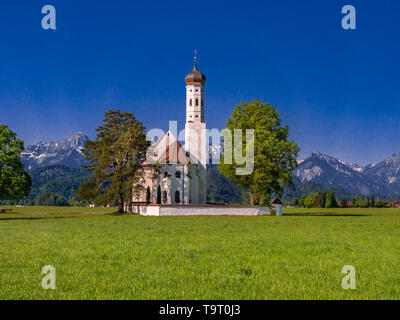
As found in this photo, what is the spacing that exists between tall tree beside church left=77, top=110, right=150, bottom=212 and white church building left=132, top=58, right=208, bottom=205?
4107 millimetres

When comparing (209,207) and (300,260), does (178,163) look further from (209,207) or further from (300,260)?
(300,260)

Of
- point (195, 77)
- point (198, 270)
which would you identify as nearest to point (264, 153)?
point (195, 77)

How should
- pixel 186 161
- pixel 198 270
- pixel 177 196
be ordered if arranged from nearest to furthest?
pixel 198 270 → pixel 177 196 → pixel 186 161

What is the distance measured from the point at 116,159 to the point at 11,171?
1654 cm

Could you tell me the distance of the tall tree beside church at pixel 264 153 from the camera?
53.2 metres

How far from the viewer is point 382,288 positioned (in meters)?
9.33

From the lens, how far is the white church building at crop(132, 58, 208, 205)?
69438 mm

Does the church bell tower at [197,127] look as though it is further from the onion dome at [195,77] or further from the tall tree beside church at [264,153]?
the tall tree beside church at [264,153]

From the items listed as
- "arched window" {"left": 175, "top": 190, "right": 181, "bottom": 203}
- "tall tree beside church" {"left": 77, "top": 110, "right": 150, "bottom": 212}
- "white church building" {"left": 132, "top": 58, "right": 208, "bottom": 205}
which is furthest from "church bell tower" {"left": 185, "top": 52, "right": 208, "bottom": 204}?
"tall tree beside church" {"left": 77, "top": 110, "right": 150, "bottom": 212}

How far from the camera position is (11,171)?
42.6m

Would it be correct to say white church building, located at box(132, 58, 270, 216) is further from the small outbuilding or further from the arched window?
the small outbuilding

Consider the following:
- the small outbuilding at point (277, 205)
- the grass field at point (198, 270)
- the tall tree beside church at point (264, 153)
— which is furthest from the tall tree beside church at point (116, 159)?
the grass field at point (198, 270)

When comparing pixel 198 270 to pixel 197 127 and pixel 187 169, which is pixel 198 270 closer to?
pixel 187 169
